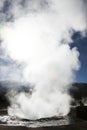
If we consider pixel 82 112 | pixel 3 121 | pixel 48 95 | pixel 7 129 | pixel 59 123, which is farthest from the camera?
pixel 48 95

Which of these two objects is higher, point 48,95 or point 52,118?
point 48,95

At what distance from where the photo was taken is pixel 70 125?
14.6m

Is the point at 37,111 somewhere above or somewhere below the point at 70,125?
above

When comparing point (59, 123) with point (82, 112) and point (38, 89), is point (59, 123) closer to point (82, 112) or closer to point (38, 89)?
point (82, 112)

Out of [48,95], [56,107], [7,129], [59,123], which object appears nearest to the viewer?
[7,129]

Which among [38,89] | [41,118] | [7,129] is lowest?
[7,129]

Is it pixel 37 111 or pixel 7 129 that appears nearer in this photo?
pixel 7 129

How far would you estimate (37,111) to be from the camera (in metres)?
18.9

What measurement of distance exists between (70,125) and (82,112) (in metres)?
4.13

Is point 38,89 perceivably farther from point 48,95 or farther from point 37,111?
point 37,111

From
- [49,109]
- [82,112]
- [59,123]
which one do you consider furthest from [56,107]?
[59,123]

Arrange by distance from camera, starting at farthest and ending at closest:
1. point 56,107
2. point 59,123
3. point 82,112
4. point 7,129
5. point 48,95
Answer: point 48,95
point 56,107
point 82,112
point 59,123
point 7,129

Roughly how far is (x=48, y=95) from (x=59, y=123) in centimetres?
616

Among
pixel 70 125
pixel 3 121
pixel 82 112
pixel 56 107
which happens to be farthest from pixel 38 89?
pixel 70 125
